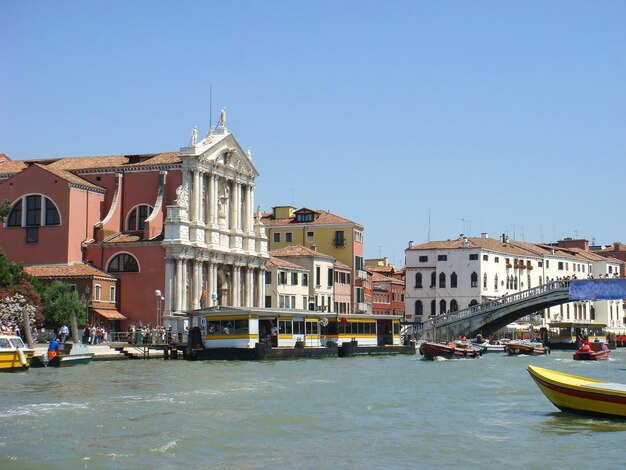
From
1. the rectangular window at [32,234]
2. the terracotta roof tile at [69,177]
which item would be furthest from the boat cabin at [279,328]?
the terracotta roof tile at [69,177]

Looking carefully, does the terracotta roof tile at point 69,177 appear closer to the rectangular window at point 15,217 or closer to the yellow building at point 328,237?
the rectangular window at point 15,217

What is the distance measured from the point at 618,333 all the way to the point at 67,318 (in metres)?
56.4

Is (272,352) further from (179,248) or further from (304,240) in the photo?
(304,240)

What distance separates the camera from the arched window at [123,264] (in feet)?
164

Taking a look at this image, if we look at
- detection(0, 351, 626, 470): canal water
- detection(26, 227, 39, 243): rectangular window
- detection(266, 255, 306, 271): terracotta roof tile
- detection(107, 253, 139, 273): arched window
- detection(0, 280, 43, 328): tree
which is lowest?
detection(0, 351, 626, 470): canal water

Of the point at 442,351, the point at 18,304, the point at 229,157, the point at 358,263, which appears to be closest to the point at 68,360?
the point at 18,304

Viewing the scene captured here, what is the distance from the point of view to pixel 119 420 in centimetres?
1905

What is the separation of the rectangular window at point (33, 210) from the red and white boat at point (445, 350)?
20579 millimetres

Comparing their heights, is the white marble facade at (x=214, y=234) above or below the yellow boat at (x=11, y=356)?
above

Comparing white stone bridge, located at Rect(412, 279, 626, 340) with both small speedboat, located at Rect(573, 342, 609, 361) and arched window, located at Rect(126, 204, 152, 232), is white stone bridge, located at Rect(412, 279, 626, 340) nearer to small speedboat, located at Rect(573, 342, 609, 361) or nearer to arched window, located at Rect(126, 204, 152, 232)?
small speedboat, located at Rect(573, 342, 609, 361)

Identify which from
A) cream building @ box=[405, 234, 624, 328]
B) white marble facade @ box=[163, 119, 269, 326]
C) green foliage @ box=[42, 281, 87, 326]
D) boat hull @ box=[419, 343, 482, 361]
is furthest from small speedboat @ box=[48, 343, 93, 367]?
cream building @ box=[405, 234, 624, 328]

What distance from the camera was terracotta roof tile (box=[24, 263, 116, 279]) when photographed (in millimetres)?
47281

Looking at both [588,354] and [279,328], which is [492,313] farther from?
[279,328]

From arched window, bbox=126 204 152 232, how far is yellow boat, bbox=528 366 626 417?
34.9 m
